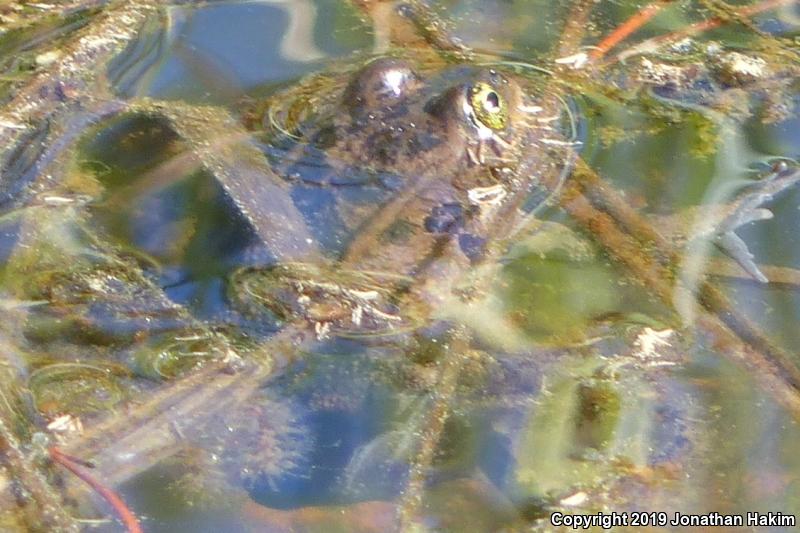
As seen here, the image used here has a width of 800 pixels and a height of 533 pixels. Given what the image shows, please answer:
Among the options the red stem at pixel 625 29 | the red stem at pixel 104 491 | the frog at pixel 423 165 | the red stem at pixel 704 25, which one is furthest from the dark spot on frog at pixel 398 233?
the red stem at pixel 704 25

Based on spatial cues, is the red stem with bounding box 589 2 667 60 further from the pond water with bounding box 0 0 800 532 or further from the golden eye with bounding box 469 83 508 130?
the golden eye with bounding box 469 83 508 130

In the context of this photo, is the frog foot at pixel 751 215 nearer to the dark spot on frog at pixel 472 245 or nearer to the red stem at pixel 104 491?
the dark spot on frog at pixel 472 245

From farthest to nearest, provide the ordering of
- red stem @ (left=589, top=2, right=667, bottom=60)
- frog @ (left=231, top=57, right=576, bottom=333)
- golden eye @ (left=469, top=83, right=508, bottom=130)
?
red stem @ (left=589, top=2, right=667, bottom=60)
golden eye @ (left=469, top=83, right=508, bottom=130)
frog @ (left=231, top=57, right=576, bottom=333)

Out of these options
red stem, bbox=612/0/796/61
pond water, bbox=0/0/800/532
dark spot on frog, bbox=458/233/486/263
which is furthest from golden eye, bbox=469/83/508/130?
red stem, bbox=612/0/796/61

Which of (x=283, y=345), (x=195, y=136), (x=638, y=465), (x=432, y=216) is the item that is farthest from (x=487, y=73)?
(x=638, y=465)

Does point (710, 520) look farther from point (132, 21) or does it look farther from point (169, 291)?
point (132, 21)

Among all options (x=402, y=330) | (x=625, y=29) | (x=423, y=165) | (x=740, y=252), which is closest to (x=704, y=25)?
(x=625, y=29)
